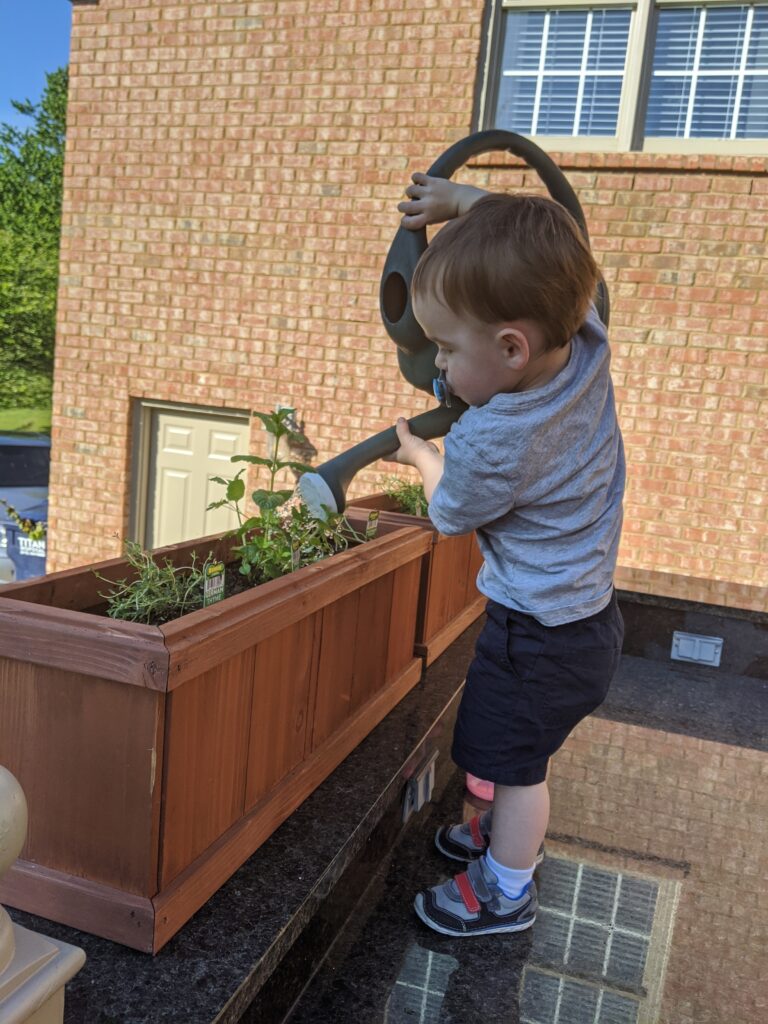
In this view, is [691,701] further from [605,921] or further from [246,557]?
[246,557]

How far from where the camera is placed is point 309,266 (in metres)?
5.18

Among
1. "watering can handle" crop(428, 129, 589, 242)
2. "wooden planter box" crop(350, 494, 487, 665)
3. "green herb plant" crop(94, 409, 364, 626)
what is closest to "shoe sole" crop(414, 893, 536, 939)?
"green herb plant" crop(94, 409, 364, 626)

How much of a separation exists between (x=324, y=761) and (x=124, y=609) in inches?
26.0

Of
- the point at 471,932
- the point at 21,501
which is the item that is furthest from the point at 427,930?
the point at 21,501

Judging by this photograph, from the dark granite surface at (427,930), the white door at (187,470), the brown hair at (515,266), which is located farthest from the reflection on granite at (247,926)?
the white door at (187,470)

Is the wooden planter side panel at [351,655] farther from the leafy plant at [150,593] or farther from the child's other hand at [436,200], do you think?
the child's other hand at [436,200]

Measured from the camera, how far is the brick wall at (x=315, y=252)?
437cm

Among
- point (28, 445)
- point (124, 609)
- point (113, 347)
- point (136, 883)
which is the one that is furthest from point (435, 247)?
point (28, 445)

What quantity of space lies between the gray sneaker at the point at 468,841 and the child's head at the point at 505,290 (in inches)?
47.3

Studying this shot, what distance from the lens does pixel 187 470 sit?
581 centimetres

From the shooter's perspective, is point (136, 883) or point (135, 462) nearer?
point (136, 883)

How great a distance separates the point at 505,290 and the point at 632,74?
12.8 feet

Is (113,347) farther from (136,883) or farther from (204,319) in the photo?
(136,883)

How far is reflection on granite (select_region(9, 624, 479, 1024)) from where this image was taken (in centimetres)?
128
